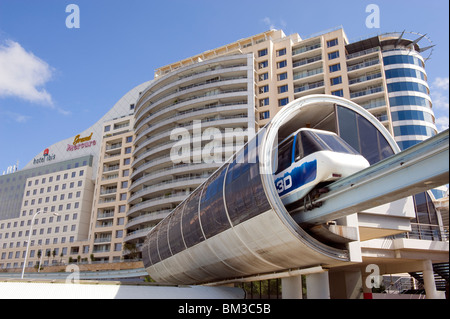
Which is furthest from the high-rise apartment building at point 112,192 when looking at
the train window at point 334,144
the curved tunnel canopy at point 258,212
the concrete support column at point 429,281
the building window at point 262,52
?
the train window at point 334,144

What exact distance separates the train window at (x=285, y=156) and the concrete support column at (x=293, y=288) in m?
5.68

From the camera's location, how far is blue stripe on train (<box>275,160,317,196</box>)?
14030 mm

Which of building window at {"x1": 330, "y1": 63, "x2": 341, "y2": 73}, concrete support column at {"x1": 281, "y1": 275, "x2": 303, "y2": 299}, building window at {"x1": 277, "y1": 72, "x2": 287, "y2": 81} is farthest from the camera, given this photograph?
building window at {"x1": 277, "y1": 72, "x2": 287, "y2": 81}

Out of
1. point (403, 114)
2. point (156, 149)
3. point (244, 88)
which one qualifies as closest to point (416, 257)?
point (403, 114)

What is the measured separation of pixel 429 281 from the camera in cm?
2605

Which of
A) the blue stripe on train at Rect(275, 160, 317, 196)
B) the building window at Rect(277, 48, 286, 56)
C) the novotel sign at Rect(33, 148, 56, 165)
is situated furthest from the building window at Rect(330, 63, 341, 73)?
the novotel sign at Rect(33, 148, 56, 165)

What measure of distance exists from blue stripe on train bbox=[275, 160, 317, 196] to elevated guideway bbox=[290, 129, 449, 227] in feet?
2.75

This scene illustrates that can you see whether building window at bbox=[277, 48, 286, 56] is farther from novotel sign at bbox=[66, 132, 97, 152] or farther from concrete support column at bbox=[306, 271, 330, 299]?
concrete support column at bbox=[306, 271, 330, 299]

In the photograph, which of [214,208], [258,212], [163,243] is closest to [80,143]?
[163,243]

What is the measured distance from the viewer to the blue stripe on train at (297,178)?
1403 centimetres

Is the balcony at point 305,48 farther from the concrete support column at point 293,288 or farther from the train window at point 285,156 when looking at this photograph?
the concrete support column at point 293,288

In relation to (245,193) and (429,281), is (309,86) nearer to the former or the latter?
(429,281)

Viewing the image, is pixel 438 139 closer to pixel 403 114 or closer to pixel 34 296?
pixel 34 296

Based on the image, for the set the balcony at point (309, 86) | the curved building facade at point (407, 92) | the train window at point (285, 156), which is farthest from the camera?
the balcony at point (309, 86)
